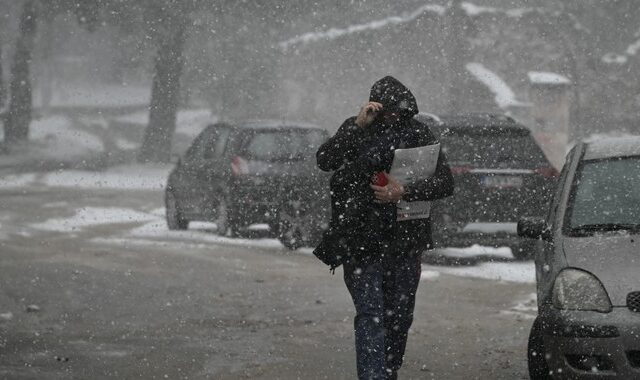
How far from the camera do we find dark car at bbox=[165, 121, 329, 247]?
15891 mm

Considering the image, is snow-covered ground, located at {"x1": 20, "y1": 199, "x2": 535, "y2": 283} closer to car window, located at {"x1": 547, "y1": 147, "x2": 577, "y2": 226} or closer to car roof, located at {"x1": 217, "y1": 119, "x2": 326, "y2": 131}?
car roof, located at {"x1": 217, "y1": 119, "x2": 326, "y2": 131}

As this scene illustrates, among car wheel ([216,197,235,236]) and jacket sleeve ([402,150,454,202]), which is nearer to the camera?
jacket sleeve ([402,150,454,202])

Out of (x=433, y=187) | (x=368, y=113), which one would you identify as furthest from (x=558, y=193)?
(x=368, y=113)

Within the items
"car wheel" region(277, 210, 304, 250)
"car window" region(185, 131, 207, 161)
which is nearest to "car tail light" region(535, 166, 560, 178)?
"car wheel" region(277, 210, 304, 250)

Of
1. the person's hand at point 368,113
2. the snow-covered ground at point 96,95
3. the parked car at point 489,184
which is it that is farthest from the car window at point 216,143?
the snow-covered ground at point 96,95

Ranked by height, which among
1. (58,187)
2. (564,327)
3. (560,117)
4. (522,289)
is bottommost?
(58,187)

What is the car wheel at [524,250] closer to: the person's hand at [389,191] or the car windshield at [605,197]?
the car windshield at [605,197]

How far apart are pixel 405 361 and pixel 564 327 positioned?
2.11m

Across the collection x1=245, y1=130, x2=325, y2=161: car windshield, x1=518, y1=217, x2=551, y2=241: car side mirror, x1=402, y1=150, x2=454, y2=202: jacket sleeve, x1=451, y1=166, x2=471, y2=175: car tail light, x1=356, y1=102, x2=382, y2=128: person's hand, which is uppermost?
x1=356, y1=102, x2=382, y2=128: person's hand

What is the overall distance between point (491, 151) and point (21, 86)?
3253 centimetres

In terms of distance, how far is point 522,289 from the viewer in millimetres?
12062

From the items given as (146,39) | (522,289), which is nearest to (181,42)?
(146,39)

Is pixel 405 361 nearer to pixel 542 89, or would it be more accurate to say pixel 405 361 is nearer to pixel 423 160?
pixel 423 160

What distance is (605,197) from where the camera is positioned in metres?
7.14
